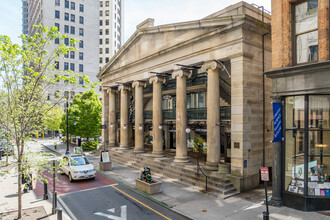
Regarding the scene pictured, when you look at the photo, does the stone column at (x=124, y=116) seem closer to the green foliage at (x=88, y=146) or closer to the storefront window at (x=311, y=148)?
the green foliage at (x=88, y=146)

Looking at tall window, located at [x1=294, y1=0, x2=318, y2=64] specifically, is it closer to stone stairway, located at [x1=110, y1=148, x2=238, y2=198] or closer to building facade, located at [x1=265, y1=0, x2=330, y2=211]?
building facade, located at [x1=265, y1=0, x2=330, y2=211]

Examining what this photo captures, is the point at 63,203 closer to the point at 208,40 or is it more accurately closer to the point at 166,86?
the point at 208,40

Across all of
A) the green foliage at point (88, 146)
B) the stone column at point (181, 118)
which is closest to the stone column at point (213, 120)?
the stone column at point (181, 118)

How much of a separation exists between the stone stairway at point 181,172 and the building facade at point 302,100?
3.08 m

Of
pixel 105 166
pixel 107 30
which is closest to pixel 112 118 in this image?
pixel 105 166

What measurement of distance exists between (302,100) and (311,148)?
8.08 feet

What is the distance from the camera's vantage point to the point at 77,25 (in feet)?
207

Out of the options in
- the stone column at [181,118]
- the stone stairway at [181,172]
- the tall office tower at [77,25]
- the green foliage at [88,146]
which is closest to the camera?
the stone stairway at [181,172]

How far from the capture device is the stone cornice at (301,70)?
1074 cm

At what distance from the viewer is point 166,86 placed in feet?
87.2

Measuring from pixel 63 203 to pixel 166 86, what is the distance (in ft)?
54.2

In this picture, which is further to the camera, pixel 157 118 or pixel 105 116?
pixel 105 116

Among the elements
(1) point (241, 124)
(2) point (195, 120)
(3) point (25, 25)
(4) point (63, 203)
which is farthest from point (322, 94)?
(3) point (25, 25)

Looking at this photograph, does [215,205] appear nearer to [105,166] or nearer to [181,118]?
[181,118]
